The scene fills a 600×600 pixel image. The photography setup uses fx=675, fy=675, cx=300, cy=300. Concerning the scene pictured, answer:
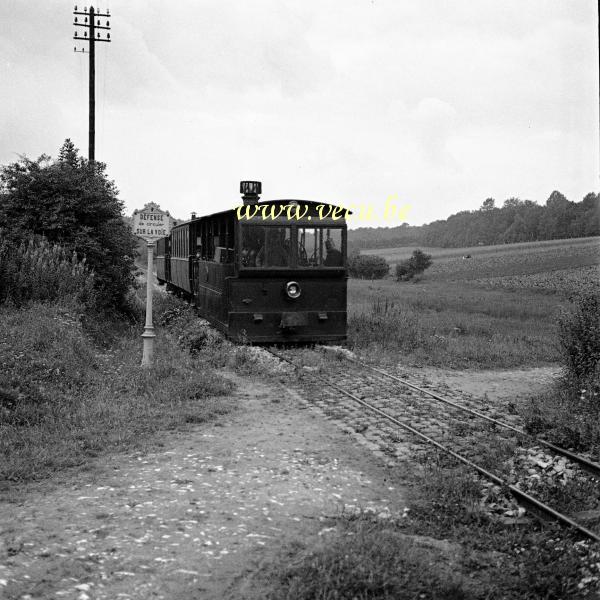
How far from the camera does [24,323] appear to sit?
36.0 ft

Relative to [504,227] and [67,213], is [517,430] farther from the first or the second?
[504,227]

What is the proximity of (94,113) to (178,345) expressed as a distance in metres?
14.1

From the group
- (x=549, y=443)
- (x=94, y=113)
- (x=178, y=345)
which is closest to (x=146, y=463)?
(x=549, y=443)

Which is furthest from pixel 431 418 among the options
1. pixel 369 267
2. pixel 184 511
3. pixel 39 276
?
pixel 369 267

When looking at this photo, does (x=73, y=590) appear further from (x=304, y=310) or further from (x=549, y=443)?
(x=304, y=310)

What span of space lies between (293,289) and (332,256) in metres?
1.19

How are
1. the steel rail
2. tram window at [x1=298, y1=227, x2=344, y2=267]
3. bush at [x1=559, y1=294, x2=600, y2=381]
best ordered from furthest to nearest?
tram window at [x1=298, y1=227, x2=344, y2=267]
bush at [x1=559, y1=294, x2=600, y2=381]
the steel rail

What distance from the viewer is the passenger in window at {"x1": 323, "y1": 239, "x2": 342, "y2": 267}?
14.1m

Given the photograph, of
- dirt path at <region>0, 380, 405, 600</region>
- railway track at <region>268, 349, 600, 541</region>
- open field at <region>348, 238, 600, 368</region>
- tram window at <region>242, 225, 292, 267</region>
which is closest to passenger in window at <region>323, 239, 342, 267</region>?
tram window at <region>242, 225, 292, 267</region>

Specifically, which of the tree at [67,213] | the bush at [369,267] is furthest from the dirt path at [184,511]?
the bush at [369,267]

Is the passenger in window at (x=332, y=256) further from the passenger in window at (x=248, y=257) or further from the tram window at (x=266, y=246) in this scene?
the passenger in window at (x=248, y=257)

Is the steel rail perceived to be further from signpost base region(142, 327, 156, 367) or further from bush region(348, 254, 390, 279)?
bush region(348, 254, 390, 279)

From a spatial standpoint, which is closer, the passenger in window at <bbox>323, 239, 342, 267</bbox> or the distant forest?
the passenger in window at <bbox>323, 239, 342, 267</bbox>

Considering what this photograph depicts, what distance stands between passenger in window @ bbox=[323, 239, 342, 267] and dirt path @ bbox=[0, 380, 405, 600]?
6.83 meters
